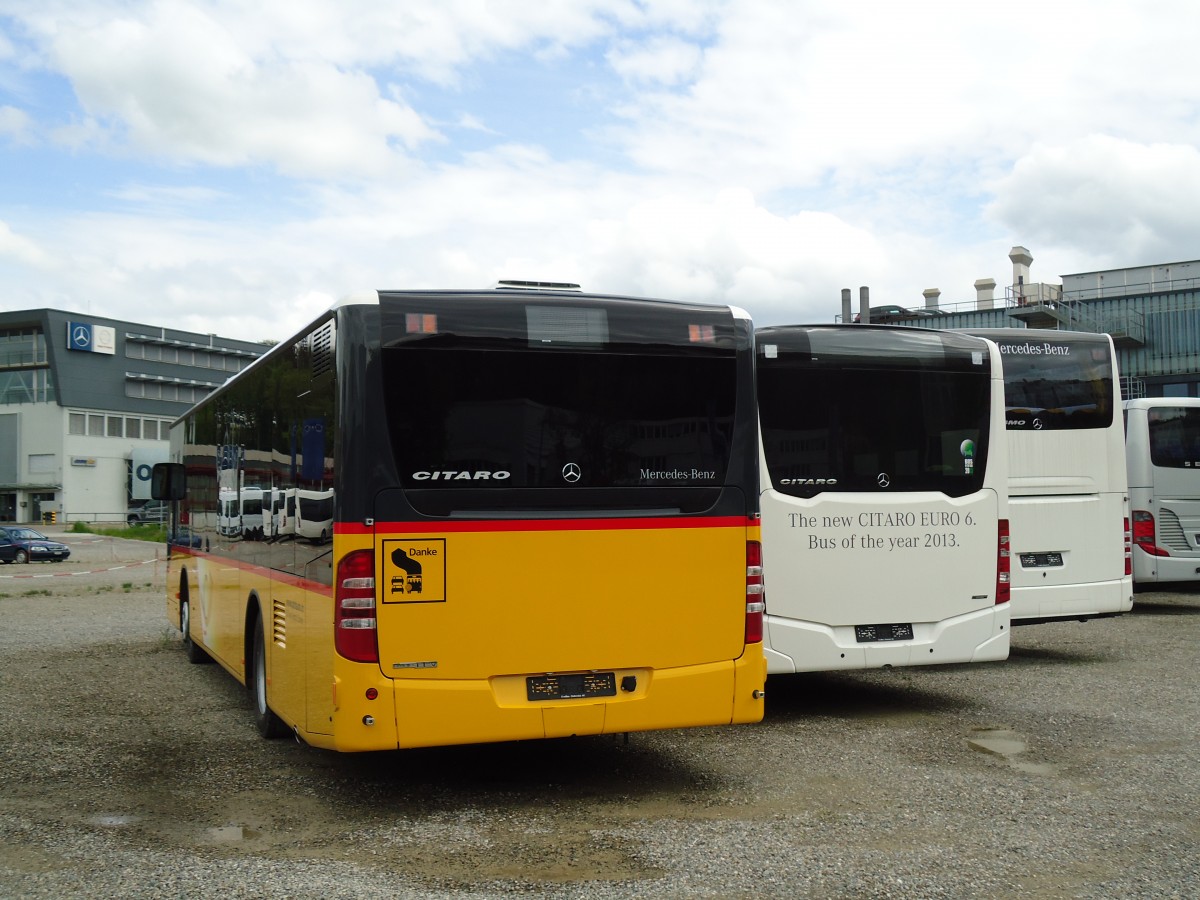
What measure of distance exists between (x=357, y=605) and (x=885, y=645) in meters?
4.74

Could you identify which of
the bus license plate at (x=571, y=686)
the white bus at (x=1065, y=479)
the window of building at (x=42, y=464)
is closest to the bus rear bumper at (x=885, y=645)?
the bus license plate at (x=571, y=686)

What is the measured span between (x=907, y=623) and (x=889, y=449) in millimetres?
1368

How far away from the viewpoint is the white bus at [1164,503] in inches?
712

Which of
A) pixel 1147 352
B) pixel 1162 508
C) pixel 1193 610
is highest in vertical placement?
pixel 1147 352

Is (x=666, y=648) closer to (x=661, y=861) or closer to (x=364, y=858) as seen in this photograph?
(x=661, y=861)

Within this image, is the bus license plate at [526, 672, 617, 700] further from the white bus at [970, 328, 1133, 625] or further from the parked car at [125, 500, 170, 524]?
the parked car at [125, 500, 170, 524]

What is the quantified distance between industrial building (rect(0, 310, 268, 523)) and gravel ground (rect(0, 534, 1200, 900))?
8077cm

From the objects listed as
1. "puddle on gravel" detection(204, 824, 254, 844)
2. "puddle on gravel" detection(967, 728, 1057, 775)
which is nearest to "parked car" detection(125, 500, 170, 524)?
"puddle on gravel" detection(967, 728, 1057, 775)

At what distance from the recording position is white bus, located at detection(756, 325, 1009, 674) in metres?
9.69

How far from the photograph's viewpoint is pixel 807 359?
10.1m

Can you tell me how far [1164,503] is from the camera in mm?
18203

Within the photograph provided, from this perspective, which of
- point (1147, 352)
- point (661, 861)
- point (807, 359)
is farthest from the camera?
point (1147, 352)

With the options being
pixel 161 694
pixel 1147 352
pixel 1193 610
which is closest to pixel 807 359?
pixel 161 694

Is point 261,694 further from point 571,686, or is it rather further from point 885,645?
point 885,645
